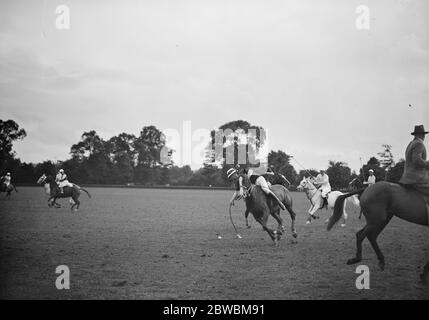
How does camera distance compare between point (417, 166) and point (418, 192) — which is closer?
point (417, 166)

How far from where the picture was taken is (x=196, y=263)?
9227mm

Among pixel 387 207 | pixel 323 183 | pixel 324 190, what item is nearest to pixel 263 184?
pixel 387 207

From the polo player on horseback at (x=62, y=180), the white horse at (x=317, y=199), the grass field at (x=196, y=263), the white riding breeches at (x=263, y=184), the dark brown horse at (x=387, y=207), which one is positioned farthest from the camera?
the polo player on horseback at (x=62, y=180)

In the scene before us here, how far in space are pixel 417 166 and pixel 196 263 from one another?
16.6ft

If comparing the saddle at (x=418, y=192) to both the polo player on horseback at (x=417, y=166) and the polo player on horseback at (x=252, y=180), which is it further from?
the polo player on horseback at (x=252, y=180)

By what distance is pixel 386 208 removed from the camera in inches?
332

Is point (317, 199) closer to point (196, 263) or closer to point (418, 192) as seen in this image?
point (418, 192)

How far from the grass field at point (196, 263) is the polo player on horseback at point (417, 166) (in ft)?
5.80

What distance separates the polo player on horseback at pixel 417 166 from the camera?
8.19 metres

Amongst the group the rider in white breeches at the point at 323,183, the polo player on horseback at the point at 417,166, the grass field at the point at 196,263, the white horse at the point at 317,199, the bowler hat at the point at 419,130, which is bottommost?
the grass field at the point at 196,263

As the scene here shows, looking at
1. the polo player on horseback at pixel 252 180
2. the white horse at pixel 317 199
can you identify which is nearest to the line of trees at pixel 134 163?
the white horse at pixel 317 199

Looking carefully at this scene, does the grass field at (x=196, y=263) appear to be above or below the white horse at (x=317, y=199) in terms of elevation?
below

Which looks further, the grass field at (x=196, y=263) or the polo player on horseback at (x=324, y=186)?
the polo player on horseback at (x=324, y=186)
